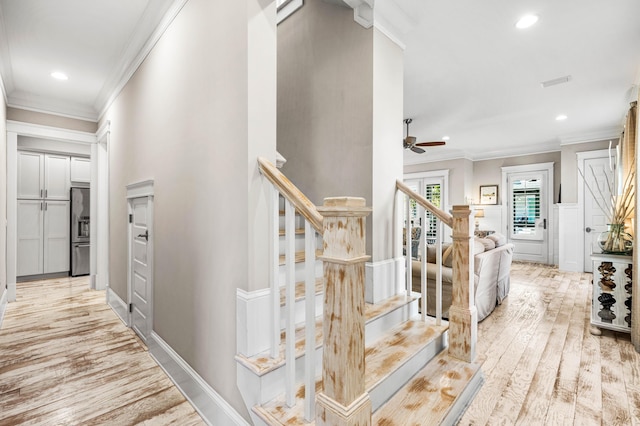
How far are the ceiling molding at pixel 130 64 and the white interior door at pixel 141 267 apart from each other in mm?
1267

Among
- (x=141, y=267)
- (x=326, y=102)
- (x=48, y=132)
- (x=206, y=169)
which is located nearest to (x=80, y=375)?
(x=141, y=267)

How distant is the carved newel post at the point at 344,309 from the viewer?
41.0 inches

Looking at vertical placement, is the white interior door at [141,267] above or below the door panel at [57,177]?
below

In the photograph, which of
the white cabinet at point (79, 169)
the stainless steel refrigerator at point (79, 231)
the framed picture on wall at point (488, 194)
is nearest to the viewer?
the stainless steel refrigerator at point (79, 231)

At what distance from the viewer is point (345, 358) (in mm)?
1057

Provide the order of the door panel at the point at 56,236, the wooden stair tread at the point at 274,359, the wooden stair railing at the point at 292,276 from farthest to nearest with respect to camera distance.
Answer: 1. the door panel at the point at 56,236
2. the wooden stair tread at the point at 274,359
3. the wooden stair railing at the point at 292,276

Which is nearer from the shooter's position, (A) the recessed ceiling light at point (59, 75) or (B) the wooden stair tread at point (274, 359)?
(B) the wooden stair tread at point (274, 359)

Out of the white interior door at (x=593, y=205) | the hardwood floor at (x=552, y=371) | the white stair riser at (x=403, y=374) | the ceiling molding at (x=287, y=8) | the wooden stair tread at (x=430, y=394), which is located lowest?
the hardwood floor at (x=552, y=371)

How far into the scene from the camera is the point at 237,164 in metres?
1.50

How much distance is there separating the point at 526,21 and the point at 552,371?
9.01 ft

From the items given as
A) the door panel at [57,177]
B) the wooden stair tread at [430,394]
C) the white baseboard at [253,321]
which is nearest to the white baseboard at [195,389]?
the white baseboard at [253,321]

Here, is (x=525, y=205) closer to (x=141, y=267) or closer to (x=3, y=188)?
(x=141, y=267)

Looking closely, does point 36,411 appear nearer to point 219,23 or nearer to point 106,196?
point 219,23

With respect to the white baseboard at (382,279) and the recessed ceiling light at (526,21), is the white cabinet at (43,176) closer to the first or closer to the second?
the white baseboard at (382,279)
